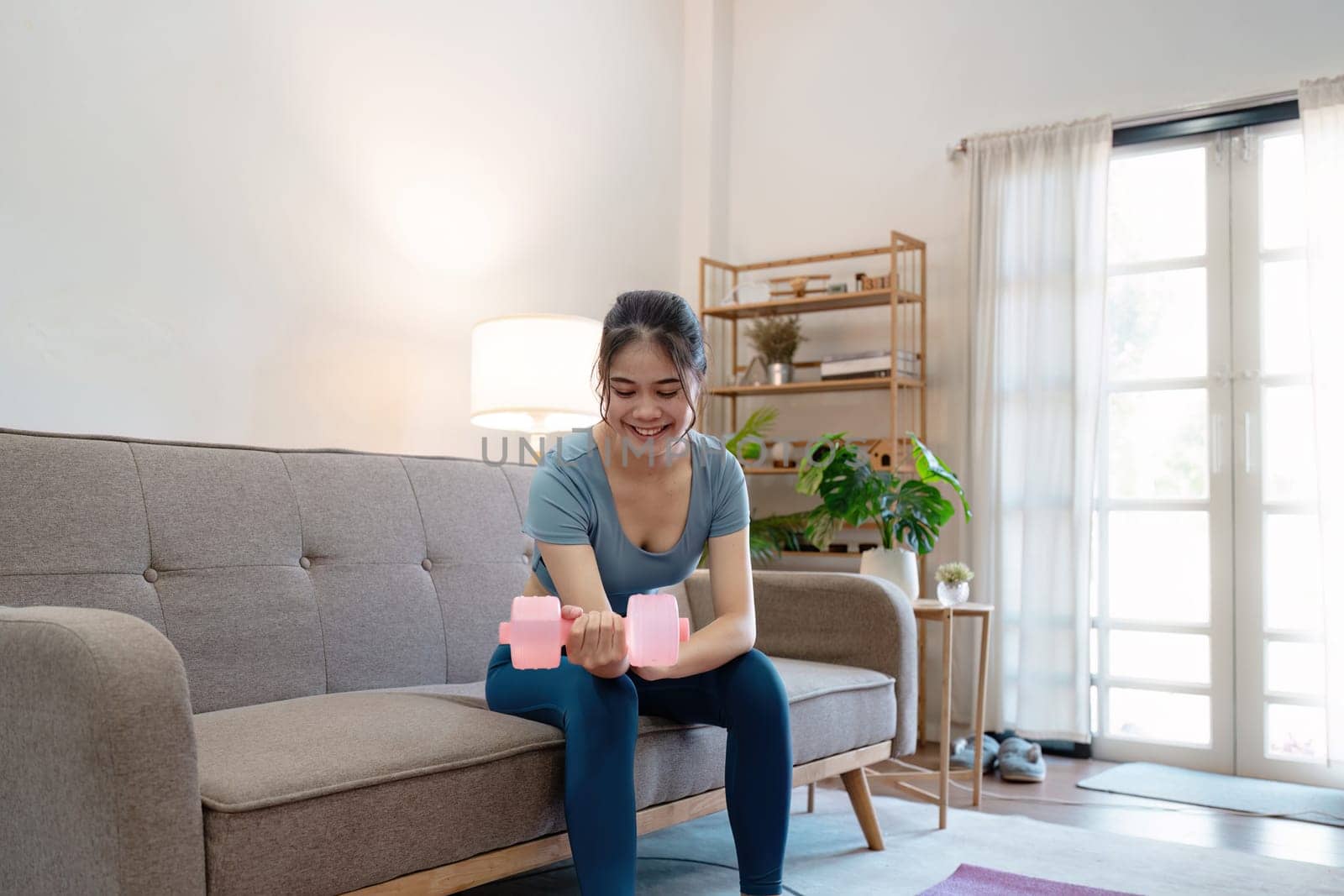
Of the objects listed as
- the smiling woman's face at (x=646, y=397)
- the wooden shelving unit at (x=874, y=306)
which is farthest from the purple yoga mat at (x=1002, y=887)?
the wooden shelving unit at (x=874, y=306)

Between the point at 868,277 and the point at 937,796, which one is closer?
the point at 937,796

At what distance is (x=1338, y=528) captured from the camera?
324cm

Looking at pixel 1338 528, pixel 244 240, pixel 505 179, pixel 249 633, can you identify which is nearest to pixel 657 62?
pixel 505 179

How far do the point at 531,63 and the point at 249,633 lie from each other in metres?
2.47

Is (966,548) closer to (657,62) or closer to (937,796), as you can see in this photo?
(937,796)

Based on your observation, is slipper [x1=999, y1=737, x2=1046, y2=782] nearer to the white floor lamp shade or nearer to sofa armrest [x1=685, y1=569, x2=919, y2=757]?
sofa armrest [x1=685, y1=569, x2=919, y2=757]

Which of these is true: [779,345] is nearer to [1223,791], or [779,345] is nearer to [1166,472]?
[1166,472]

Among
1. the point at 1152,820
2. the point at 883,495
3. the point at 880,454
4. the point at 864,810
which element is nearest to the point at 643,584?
the point at 864,810

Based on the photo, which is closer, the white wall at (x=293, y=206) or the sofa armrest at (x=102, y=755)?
the sofa armrest at (x=102, y=755)

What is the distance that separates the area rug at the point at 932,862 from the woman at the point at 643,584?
1.93 feet

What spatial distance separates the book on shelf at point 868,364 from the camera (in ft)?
12.8

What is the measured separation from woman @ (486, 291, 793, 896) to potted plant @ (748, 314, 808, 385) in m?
2.36

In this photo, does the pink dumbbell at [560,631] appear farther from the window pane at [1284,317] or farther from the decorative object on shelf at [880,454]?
the window pane at [1284,317]

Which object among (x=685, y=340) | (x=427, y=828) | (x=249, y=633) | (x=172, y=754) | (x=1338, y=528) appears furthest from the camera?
(x=1338, y=528)
